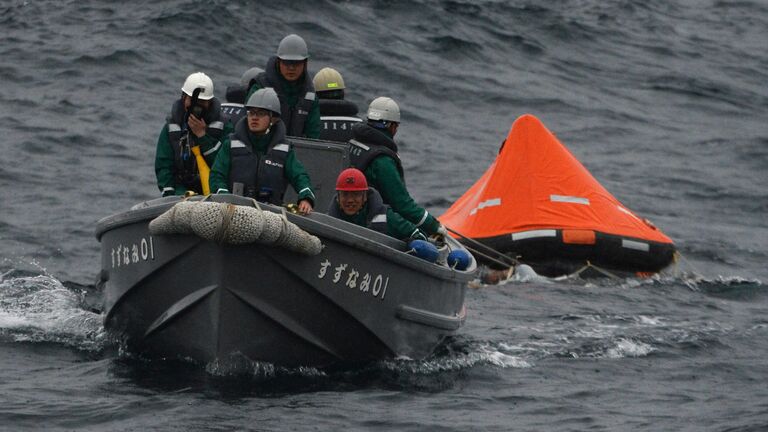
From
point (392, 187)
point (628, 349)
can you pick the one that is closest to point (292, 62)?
point (392, 187)

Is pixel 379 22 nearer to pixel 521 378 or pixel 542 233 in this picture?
pixel 542 233

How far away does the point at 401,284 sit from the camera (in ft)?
37.6

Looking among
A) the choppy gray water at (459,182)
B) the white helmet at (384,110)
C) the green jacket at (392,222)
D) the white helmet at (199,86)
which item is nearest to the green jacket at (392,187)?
the white helmet at (384,110)

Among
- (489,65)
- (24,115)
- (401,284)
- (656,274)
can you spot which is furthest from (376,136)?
(489,65)

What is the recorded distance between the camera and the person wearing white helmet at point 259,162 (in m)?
11.5

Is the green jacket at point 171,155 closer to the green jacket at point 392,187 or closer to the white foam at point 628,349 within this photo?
the green jacket at point 392,187

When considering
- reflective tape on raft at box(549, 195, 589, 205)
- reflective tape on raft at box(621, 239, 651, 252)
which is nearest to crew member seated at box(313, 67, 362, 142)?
reflective tape on raft at box(549, 195, 589, 205)

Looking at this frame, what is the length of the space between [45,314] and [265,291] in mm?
3200

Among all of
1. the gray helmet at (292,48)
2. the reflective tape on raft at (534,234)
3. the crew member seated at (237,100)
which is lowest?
the reflective tape on raft at (534,234)

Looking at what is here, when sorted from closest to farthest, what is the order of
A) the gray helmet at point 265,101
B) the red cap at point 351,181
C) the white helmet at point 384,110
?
the gray helmet at point 265,101 < the red cap at point 351,181 < the white helmet at point 384,110

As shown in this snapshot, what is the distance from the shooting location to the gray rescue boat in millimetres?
10773

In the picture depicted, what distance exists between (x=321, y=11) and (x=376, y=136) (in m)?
14.5

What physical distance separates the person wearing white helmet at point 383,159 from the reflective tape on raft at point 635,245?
188 inches

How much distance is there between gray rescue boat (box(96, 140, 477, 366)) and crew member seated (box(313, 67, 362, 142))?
283 cm
